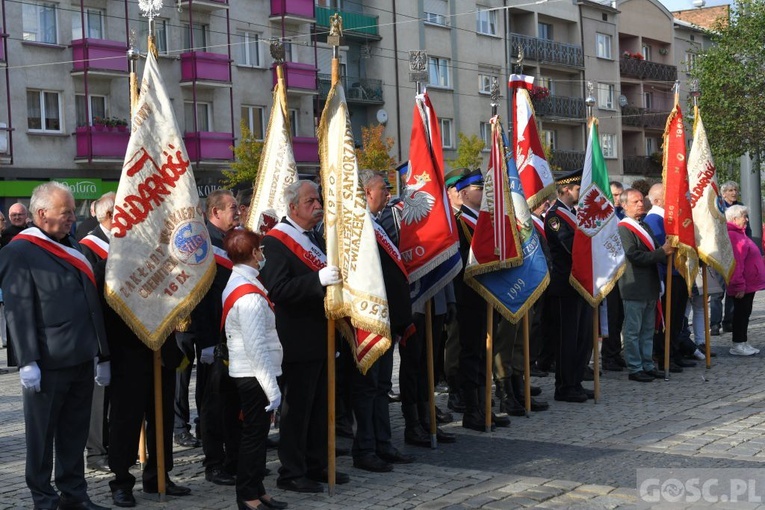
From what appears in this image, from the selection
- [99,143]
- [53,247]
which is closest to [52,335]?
[53,247]

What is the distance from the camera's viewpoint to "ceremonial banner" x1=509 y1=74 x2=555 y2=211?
37.9 feet

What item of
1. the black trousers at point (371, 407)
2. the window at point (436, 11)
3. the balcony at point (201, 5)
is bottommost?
the black trousers at point (371, 407)

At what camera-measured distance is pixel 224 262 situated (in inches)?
329

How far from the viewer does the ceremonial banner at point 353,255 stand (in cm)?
752

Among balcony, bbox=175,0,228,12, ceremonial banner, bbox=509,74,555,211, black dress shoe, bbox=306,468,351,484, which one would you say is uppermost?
balcony, bbox=175,0,228,12

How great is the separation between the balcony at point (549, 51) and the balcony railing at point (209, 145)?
60.1ft

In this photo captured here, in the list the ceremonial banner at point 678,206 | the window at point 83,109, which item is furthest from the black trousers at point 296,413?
the window at point 83,109

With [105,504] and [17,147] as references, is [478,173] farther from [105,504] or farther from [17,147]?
[17,147]

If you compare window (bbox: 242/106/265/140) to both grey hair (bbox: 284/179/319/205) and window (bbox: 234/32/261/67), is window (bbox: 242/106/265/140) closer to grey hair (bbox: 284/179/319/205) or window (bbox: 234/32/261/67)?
A: window (bbox: 234/32/261/67)

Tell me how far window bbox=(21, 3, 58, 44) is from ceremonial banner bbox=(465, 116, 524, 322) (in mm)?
27985

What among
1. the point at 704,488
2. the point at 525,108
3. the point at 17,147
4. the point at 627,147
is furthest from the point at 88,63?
the point at 627,147

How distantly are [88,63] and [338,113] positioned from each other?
29318mm

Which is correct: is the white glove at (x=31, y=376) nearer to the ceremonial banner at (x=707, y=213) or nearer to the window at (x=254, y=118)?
the ceremonial banner at (x=707, y=213)

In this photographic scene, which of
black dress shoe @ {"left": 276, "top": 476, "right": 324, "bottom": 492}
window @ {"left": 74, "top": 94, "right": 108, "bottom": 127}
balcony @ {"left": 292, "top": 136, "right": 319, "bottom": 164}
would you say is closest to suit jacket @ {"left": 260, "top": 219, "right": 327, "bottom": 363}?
black dress shoe @ {"left": 276, "top": 476, "right": 324, "bottom": 492}
